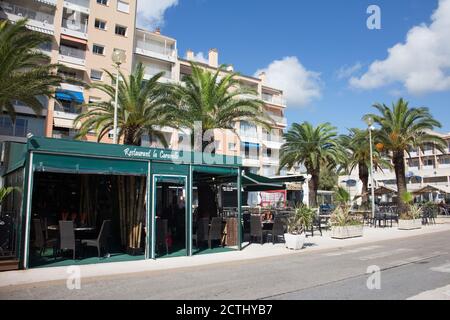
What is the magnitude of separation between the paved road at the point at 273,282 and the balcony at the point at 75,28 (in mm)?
34212

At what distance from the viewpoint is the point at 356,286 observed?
759cm

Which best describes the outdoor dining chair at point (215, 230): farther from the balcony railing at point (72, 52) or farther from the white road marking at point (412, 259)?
the balcony railing at point (72, 52)

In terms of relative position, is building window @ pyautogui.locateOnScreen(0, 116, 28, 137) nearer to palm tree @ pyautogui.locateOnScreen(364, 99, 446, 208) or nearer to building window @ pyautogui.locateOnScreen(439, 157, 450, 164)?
palm tree @ pyautogui.locateOnScreen(364, 99, 446, 208)

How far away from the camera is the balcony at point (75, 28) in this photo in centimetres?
3697

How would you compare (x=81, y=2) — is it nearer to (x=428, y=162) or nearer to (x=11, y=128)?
(x=11, y=128)

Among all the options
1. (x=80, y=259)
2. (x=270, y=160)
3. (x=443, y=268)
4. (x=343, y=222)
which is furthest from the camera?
(x=270, y=160)

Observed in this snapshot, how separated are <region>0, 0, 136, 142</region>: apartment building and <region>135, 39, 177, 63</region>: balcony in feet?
6.79

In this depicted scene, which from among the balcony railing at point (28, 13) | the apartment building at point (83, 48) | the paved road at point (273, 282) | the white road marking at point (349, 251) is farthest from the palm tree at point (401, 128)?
the balcony railing at point (28, 13)

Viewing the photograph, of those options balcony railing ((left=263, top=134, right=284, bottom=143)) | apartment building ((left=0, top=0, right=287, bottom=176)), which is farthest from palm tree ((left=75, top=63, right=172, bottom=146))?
balcony railing ((left=263, top=134, right=284, bottom=143))

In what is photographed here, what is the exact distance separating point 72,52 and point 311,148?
25.1 m

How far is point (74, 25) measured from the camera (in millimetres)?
37562

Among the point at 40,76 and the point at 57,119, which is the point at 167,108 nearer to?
the point at 40,76

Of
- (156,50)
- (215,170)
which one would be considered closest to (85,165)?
(215,170)

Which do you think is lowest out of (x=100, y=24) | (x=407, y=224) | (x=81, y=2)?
(x=407, y=224)
